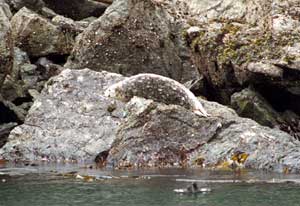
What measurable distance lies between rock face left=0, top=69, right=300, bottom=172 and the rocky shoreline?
0.10ft

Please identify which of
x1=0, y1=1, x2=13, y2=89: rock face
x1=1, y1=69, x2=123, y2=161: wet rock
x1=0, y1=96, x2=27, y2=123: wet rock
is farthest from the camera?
x1=0, y1=1, x2=13, y2=89: rock face

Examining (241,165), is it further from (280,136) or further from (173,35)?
(173,35)

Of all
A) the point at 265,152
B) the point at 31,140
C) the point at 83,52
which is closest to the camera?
the point at 265,152

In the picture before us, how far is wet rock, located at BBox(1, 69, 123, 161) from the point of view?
869 inches

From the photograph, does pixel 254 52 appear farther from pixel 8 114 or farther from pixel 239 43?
pixel 8 114

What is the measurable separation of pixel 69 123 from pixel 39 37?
13.6 meters

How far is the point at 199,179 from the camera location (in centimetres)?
1703

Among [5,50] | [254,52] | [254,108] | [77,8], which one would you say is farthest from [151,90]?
[77,8]

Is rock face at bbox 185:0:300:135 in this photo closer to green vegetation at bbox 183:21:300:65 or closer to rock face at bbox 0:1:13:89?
green vegetation at bbox 183:21:300:65

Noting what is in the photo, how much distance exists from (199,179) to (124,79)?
9.02 metres

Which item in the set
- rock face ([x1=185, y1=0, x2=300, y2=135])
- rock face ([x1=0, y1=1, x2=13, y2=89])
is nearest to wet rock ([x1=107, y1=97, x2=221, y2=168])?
rock face ([x1=185, y1=0, x2=300, y2=135])

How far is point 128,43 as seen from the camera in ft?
104

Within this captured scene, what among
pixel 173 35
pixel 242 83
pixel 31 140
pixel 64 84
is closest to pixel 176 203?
pixel 31 140

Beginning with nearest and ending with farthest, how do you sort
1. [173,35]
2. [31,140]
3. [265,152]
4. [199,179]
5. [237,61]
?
1. [199,179]
2. [265,152]
3. [31,140]
4. [237,61]
5. [173,35]
